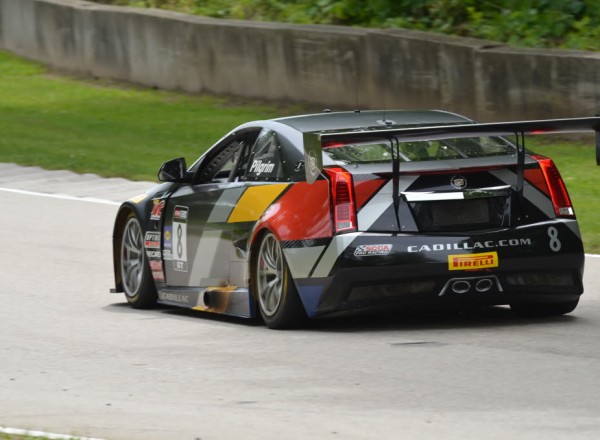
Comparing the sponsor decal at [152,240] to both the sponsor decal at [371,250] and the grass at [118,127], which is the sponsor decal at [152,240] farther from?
the grass at [118,127]

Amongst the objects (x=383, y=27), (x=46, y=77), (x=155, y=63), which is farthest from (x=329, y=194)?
(x=46, y=77)

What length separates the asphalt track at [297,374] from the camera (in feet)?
21.4

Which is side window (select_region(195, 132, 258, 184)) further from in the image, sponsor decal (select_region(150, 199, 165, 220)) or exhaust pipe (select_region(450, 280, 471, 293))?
exhaust pipe (select_region(450, 280, 471, 293))

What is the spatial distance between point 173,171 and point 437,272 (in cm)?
247

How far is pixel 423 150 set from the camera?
910 centimetres

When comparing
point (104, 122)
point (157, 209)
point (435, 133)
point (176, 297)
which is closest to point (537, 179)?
point (435, 133)

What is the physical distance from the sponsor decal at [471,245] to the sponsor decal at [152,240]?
2.61 metres

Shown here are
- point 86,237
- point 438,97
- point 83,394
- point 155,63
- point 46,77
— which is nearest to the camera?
point 83,394

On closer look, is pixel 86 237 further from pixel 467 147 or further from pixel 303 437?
pixel 303 437

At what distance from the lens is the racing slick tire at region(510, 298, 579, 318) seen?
31.1 feet

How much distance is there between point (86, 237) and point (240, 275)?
17.7 feet

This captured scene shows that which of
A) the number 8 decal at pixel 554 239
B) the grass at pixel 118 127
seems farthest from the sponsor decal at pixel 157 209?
the grass at pixel 118 127

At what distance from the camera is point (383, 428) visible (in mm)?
6414

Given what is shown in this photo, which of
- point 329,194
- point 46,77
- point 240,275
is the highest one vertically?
point 329,194
